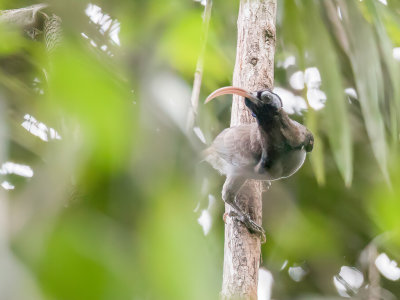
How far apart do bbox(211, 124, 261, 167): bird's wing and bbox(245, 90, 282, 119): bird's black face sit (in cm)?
11

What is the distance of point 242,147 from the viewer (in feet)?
6.03

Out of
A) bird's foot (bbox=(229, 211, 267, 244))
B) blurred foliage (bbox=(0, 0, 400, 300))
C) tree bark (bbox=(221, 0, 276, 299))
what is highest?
tree bark (bbox=(221, 0, 276, 299))

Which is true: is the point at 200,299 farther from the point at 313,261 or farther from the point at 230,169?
the point at 313,261

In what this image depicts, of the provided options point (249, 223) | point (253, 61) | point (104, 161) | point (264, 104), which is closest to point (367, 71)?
point (264, 104)

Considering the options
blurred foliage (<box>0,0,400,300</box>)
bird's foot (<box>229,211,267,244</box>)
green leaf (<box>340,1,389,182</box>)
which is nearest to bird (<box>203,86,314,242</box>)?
bird's foot (<box>229,211,267,244</box>)

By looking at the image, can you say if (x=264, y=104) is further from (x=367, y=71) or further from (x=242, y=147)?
(x=367, y=71)

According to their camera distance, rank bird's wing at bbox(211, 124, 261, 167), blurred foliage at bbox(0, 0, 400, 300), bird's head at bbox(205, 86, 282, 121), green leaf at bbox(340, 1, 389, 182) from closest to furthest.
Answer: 1. blurred foliage at bbox(0, 0, 400, 300)
2. green leaf at bbox(340, 1, 389, 182)
3. bird's head at bbox(205, 86, 282, 121)
4. bird's wing at bbox(211, 124, 261, 167)

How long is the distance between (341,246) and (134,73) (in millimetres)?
2257

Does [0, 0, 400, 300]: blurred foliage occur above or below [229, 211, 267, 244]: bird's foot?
below

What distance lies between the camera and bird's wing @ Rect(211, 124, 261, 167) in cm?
181

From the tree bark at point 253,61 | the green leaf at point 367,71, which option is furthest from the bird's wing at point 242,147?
the green leaf at point 367,71

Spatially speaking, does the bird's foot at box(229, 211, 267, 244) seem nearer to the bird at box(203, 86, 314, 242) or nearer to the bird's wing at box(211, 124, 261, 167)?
the bird at box(203, 86, 314, 242)

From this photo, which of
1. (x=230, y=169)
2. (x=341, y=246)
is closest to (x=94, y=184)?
(x=230, y=169)

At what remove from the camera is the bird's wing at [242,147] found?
181cm
